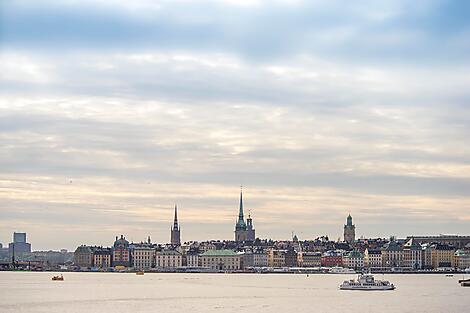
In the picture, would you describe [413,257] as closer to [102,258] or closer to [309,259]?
[309,259]

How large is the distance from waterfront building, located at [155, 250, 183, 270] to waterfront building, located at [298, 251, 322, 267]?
773 inches

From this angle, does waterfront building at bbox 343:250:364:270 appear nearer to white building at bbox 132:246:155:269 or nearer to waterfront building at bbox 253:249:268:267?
waterfront building at bbox 253:249:268:267

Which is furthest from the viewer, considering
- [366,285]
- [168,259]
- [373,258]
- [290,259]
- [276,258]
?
[290,259]

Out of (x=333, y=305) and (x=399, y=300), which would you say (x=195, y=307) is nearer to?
(x=333, y=305)

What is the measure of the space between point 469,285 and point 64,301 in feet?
135

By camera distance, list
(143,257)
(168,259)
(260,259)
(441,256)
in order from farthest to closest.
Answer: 1. (260,259)
2. (441,256)
3. (143,257)
4. (168,259)

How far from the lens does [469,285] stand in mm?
86375

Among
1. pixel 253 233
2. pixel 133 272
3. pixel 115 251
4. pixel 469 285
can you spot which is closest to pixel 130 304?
pixel 469 285

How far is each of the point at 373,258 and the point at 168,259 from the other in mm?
30719

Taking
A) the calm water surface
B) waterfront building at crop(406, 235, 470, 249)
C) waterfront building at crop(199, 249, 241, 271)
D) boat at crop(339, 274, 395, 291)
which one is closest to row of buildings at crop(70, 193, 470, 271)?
waterfront building at crop(199, 249, 241, 271)

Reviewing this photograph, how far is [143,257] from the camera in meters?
158

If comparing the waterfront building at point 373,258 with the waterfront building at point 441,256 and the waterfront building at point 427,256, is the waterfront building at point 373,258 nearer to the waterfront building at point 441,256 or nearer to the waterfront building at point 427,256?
the waterfront building at point 427,256

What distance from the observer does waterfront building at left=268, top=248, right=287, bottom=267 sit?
16362cm

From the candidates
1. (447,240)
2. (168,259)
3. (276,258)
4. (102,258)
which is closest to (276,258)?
(276,258)
